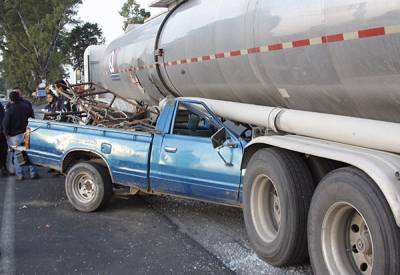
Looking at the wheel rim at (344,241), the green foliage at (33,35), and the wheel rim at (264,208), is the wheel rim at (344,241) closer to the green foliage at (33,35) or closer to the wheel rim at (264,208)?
the wheel rim at (264,208)

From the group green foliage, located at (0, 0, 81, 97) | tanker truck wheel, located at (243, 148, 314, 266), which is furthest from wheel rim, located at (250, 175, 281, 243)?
green foliage, located at (0, 0, 81, 97)

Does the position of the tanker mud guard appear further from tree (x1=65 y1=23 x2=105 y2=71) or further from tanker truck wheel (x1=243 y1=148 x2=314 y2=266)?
tree (x1=65 y1=23 x2=105 y2=71)

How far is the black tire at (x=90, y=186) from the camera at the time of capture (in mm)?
6867

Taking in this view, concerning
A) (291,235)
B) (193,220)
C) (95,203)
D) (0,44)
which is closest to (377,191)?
(291,235)

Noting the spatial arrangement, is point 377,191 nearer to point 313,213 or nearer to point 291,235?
point 313,213

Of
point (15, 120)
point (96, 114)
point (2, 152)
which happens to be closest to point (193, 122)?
point (96, 114)

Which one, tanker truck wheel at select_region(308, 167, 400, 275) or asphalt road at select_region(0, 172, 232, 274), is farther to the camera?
asphalt road at select_region(0, 172, 232, 274)

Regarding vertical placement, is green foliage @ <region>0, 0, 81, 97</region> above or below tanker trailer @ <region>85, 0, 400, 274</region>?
above

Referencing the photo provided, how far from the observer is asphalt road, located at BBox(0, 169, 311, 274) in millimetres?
4926

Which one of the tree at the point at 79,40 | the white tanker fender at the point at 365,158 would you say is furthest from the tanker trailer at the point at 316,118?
the tree at the point at 79,40

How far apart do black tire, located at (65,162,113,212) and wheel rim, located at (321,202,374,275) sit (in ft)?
11.8

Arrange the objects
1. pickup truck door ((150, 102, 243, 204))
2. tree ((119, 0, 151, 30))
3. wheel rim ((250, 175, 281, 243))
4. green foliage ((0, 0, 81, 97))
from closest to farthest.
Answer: wheel rim ((250, 175, 281, 243))
pickup truck door ((150, 102, 243, 204))
tree ((119, 0, 151, 30))
green foliage ((0, 0, 81, 97))

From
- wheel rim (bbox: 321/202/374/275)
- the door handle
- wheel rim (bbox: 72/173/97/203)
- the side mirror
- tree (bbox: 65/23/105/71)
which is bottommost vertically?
wheel rim (bbox: 72/173/97/203)

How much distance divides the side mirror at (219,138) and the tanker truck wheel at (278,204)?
1.88 ft
